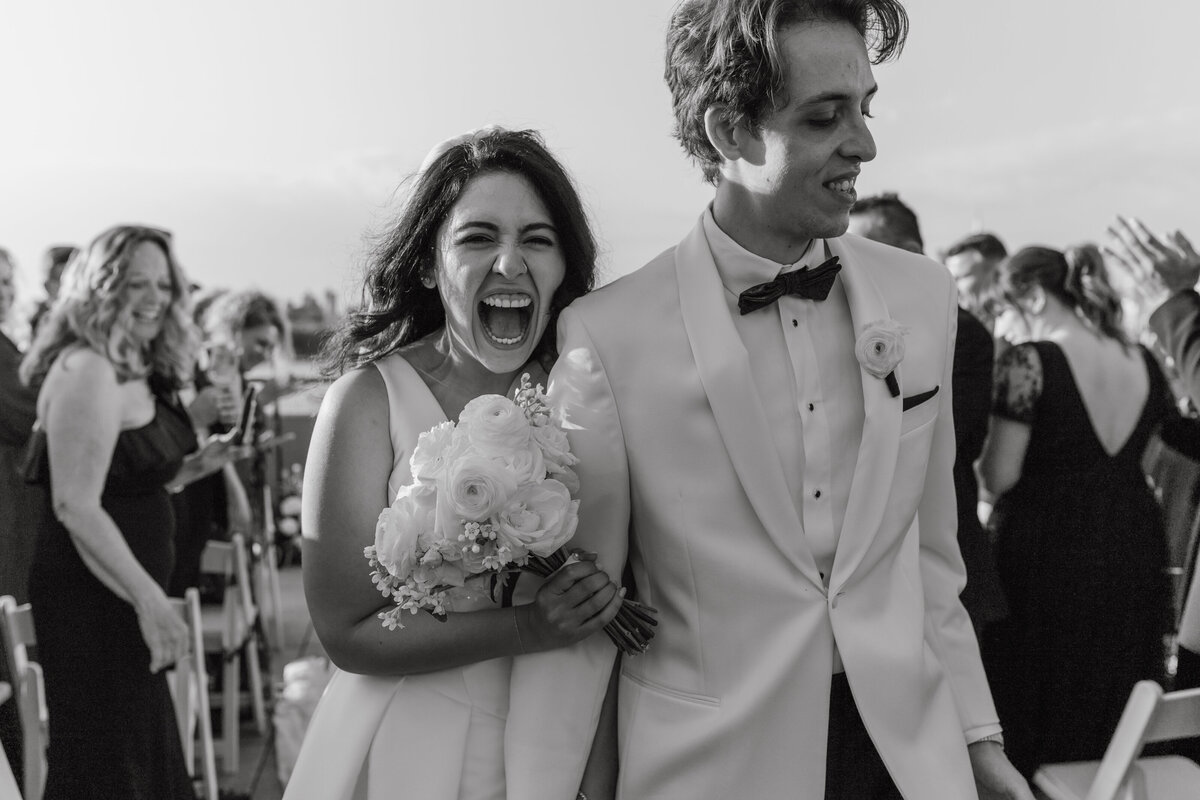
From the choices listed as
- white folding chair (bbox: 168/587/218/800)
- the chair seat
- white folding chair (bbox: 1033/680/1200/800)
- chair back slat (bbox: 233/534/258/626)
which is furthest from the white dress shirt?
chair back slat (bbox: 233/534/258/626)

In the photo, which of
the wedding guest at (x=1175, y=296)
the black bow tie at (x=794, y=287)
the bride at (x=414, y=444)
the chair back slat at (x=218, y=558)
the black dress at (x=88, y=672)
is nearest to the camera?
the black bow tie at (x=794, y=287)

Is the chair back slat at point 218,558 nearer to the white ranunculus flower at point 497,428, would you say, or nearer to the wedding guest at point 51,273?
the wedding guest at point 51,273

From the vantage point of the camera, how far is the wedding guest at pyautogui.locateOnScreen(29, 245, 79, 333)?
6129 mm

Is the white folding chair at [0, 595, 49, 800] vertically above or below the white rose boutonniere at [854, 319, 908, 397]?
below

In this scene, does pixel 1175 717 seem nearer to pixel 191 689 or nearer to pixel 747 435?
pixel 747 435

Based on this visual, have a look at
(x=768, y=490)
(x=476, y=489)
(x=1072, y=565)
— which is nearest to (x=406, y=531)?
(x=476, y=489)

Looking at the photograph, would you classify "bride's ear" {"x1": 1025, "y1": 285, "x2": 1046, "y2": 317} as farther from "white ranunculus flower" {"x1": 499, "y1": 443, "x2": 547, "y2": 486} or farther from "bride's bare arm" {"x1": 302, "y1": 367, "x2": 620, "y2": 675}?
"white ranunculus flower" {"x1": 499, "y1": 443, "x2": 547, "y2": 486}

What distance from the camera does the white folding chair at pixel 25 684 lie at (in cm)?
321

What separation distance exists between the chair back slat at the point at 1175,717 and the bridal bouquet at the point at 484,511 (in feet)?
3.60

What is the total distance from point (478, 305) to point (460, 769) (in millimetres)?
904

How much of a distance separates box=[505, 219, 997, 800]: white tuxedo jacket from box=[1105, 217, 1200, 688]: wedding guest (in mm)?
1695

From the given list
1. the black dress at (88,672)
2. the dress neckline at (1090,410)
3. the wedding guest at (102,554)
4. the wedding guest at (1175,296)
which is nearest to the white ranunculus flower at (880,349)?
the wedding guest at (1175,296)

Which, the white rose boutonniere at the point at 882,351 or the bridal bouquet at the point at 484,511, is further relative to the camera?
the white rose boutonniere at the point at 882,351

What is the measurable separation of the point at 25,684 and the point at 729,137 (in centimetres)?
252
